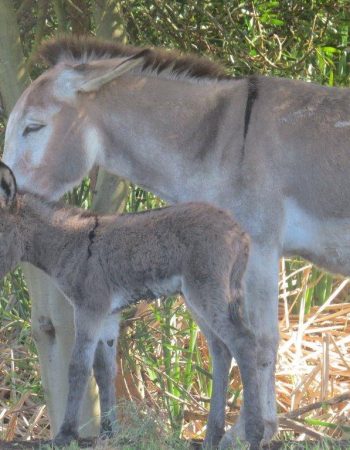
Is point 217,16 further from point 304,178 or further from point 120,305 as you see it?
point 120,305

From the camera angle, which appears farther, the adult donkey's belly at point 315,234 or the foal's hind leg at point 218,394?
the adult donkey's belly at point 315,234

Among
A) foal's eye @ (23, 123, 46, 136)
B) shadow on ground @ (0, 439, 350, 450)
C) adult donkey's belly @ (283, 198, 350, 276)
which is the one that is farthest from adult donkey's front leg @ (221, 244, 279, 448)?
foal's eye @ (23, 123, 46, 136)

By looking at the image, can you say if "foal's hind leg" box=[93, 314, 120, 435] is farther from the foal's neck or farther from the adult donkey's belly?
the adult donkey's belly

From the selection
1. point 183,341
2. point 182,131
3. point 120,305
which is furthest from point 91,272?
point 183,341

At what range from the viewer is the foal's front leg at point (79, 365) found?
4.51 m

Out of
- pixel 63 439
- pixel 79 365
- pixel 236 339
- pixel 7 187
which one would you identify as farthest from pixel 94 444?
pixel 7 187

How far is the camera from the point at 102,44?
18.6 ft

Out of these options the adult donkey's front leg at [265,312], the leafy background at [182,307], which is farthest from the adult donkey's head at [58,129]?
the adult donkey's front leg at [265,312]

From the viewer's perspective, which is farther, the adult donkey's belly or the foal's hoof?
the adult donkey's belly

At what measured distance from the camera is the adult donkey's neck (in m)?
5.45

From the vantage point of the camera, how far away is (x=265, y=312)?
523 centimetres

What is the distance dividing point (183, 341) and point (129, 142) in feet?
8.93

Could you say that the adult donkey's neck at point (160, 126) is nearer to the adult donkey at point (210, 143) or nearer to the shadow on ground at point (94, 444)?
the adult donkey at point (210, 143)

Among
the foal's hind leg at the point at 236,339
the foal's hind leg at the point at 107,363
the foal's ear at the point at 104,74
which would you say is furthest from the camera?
the foal's ear at the point at 104,74
